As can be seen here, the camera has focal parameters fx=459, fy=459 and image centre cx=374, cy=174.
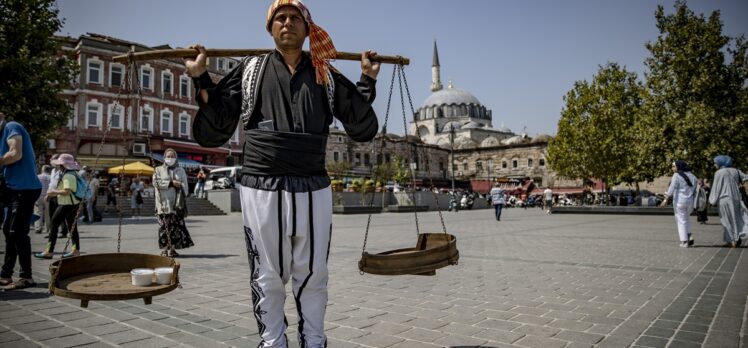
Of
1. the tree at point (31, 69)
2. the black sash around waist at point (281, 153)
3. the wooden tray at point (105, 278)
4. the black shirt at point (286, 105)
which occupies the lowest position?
the wooden tray at point (105, 278)

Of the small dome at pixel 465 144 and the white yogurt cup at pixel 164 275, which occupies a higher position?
the small dome at pixel 465 144

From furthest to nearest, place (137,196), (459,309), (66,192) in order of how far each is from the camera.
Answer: (137,196), (66,192), (459,309)

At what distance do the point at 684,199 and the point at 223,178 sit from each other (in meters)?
25.8

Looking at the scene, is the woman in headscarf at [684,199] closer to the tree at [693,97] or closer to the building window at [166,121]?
the tree at [693,97]

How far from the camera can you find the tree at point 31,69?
16.2 metres

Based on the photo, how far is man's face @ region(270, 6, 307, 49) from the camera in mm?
2545

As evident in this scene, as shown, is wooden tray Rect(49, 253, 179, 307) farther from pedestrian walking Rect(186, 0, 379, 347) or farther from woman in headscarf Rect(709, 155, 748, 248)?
woman in headscarf Rect(709, 155, 748, 248)

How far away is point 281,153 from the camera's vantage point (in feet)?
7.94

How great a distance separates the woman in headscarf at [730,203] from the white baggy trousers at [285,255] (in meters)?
10.5

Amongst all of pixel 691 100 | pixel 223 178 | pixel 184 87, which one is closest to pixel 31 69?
pixel 223 178

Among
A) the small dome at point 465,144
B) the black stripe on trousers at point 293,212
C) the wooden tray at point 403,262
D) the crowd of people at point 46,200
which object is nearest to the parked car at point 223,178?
the crowd of people at point 46,200

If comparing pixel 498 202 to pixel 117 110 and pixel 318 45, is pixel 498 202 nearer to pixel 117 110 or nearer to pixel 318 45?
pixel 318 45

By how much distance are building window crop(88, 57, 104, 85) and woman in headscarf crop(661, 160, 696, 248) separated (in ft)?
120

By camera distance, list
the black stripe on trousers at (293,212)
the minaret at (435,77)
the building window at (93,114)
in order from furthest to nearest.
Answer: the minaret at (435,77) < the building window at (93,114) < the black stripe on trousers at (293,212)
